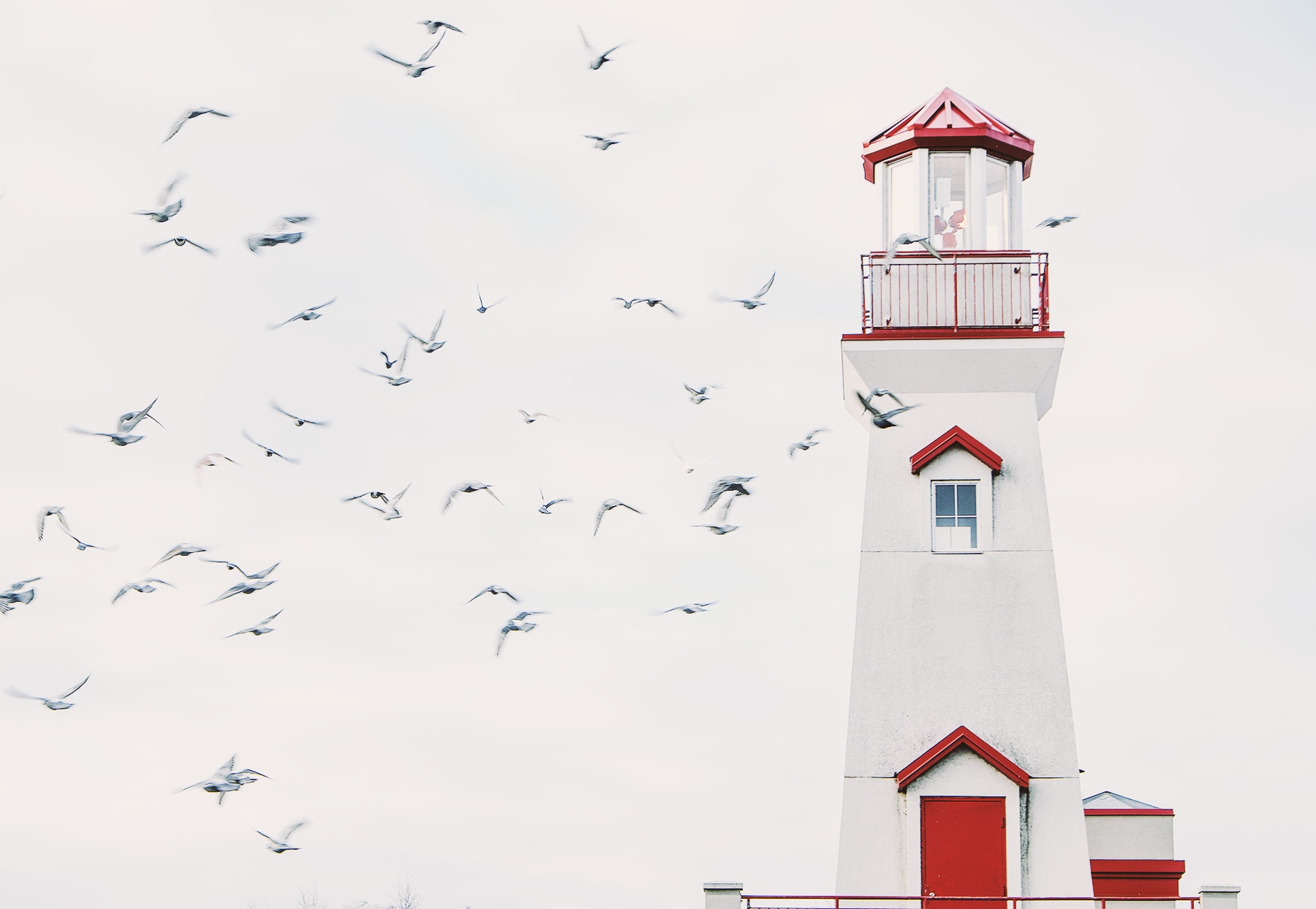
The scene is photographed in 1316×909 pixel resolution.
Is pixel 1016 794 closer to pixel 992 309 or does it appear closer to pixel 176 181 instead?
pixel 992 309

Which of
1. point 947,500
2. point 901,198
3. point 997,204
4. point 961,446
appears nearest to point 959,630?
point 947,500

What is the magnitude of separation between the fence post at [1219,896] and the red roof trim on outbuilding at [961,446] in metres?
6.57

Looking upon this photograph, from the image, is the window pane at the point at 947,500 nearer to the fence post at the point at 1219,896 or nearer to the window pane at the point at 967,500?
the window pane at the point at 967,500

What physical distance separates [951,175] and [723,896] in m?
11.9

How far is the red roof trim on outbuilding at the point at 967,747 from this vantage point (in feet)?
78.8

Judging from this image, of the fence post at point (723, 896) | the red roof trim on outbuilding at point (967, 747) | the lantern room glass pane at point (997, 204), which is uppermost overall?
the lantern room glass pane at point (997, 204)

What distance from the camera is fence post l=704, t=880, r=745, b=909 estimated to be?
73.7 feet

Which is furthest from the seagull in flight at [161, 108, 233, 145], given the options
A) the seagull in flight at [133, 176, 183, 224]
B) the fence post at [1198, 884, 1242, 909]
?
the fence post at [1198, 884, 1242, 909]

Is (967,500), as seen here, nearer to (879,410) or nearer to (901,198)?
(879,410)

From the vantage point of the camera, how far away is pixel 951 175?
2778 cm

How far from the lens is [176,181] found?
24.1 m

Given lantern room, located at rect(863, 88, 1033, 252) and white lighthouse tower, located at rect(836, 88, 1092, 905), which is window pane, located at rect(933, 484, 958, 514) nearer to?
white lighthouse tower, located at rect(836, 88, 1092, 905)

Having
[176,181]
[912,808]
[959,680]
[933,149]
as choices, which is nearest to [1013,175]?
[933,149]

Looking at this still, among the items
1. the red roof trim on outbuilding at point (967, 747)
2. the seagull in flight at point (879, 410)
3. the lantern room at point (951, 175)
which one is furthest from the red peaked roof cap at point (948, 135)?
the red roof trim on outbuilding at point (967, 747)
